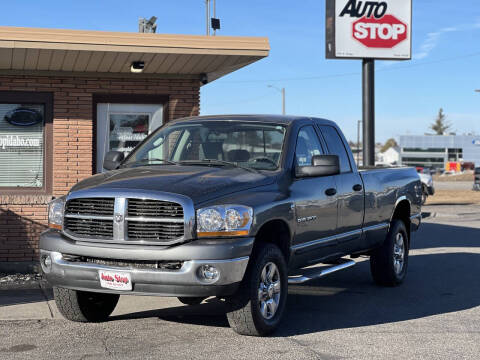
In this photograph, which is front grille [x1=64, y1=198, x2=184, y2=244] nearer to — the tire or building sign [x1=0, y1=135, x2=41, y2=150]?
the tire

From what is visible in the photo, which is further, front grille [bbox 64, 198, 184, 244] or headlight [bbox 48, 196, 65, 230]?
headlight [bbox 48, 196, 65, 230]

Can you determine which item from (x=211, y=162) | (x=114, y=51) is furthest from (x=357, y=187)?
(x=114, y=51)

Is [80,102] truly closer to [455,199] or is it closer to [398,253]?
[398,253]

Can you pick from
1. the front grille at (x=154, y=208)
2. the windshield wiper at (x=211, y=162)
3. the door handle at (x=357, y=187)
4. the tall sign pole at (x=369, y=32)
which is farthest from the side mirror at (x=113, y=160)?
the tall sign pole at (x=369, y=32)

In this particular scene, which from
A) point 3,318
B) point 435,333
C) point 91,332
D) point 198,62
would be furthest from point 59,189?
point 435,333

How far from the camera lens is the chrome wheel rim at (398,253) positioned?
9.78m

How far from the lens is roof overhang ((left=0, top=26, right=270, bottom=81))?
9930 mm

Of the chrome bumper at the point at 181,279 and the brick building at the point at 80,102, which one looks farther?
the brick building at the point at 80,102

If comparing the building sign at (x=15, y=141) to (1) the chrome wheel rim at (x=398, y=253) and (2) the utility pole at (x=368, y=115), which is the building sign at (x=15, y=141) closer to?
(1) the chrome wheel rim at (x=398, y=253)

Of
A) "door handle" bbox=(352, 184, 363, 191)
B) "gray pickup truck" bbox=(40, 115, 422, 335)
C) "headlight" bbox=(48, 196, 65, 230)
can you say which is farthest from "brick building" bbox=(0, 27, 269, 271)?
"headlight" bbox=(48, 196, 65, 230)

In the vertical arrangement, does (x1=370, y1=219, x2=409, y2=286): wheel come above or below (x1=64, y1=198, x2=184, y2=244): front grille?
below

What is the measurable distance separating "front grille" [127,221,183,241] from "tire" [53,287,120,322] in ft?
3.74

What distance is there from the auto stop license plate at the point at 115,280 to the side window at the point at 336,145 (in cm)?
318

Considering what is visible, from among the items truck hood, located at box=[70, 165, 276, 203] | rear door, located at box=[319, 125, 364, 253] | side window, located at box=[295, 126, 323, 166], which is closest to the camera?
truck hood, located at box=[70, 165, 276, 203]
